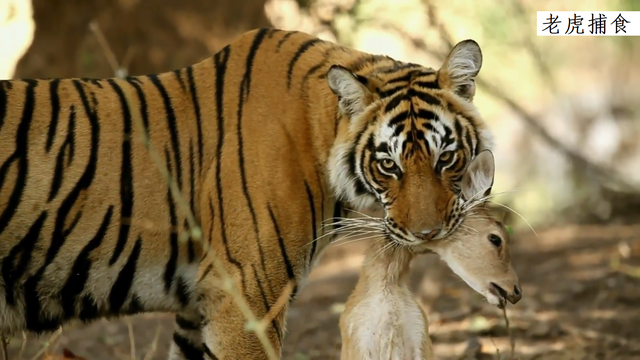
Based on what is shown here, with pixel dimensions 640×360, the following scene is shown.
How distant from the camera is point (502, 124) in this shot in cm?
904

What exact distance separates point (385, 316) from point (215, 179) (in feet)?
2.95

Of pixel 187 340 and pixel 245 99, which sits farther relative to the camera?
pixel 187 340

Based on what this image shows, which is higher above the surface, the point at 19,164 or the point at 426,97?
the point at 426,97

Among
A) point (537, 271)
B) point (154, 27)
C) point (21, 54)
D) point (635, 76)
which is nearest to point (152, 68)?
point (154, 27)

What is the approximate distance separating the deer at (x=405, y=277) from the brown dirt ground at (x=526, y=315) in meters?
1.63

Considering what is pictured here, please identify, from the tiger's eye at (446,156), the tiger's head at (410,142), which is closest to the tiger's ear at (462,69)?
the tiger's head at (410,142)

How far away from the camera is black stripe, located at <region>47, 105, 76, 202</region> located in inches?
152

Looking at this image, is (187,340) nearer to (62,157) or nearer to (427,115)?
(62,157)

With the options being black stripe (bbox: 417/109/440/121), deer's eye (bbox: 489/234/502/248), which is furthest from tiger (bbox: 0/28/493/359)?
deer's eye (bbox: 489/234/502/248)

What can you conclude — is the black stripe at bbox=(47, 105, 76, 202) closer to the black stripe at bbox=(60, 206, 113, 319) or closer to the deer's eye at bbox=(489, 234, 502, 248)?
the black stripe at bbox=(60, 206, 113, 319)

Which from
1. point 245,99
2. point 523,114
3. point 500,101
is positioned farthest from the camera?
point 500,101

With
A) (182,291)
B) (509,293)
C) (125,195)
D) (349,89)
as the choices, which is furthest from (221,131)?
(509,293)

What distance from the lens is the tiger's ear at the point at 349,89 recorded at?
3754 millimetres

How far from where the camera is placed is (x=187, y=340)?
448cm
